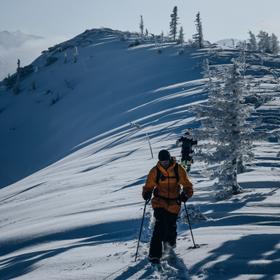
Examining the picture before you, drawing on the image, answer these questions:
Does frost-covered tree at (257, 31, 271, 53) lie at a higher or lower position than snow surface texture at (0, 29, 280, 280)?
higher

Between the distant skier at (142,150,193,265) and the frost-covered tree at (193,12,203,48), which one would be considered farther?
the frost-covered tree at (193,12,203,48)

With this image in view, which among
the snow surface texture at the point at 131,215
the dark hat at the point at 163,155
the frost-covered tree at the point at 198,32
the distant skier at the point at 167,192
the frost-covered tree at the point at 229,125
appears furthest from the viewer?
the frost-covered tree at the point at 198,32

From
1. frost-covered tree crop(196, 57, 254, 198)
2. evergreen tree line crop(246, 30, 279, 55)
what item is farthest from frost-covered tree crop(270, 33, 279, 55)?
frost-covered tree crop(196, 57, 254, 198)

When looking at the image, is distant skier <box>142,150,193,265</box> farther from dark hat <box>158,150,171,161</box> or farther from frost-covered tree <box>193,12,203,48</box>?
frost-covered tree <box>193,12,203,48</box>

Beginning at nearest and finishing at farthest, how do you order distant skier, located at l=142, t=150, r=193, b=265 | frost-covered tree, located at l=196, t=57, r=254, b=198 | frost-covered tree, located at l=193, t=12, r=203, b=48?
distant skier, located at l=142, t=150, r=193, b=265 < frost-covered tree, located at l=196, t=57, r=254, b=198 < frost-covered tree, located at l=193, t=12, r=203, b=48

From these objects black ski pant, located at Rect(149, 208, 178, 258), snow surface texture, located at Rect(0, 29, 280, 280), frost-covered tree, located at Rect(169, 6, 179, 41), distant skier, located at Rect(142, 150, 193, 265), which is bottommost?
snow surface texture, located at Rect(0, 29, 280, 280)

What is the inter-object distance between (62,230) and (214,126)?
5.64m

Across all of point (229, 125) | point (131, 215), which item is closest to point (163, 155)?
point (131, 215)

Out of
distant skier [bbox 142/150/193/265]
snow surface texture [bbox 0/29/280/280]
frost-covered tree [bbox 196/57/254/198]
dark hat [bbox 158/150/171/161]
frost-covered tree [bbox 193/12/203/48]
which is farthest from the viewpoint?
frost-covered tree [bbox 193/12/203/48]

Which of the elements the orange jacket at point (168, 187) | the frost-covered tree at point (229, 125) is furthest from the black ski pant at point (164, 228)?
the frost-covered tree at point (229, 125)

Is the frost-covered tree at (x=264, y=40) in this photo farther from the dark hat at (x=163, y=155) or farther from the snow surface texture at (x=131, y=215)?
the dark hat at (x=163, y=155)

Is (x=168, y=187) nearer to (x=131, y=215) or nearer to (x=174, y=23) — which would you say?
(x=131, y=215)

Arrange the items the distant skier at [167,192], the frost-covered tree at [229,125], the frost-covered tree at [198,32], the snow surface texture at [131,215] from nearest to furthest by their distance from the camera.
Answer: the snow surface texture at [131,215] → the distant skier at [167,192] → the frost-covered tree at [229,125] → the frost-covered tree at [198,32]

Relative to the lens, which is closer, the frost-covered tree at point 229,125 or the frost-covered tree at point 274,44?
the frost-covered tree at point 229,125
